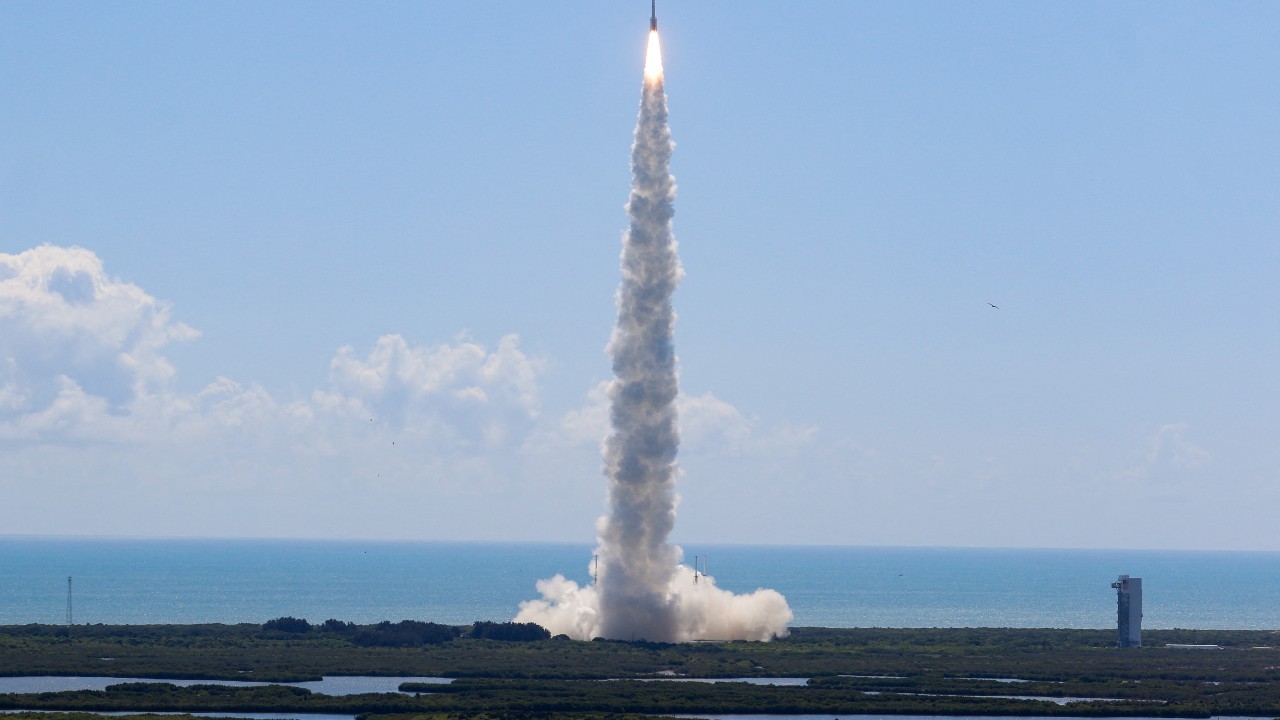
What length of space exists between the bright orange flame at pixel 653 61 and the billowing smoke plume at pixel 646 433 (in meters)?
0.06

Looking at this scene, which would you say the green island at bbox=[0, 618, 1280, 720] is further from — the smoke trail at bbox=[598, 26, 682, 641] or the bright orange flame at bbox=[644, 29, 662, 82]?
the bright orange flame at bbox=[644, 29, 662, 82]

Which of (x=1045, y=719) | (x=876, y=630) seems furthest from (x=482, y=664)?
(x=876, y=630)

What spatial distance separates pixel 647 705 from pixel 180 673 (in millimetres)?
29457

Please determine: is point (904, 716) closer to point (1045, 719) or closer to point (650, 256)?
point (1045, 719)

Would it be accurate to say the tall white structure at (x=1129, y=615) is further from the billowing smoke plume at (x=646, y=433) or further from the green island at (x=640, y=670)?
the billowing smoke plume at (x=646, y=433)

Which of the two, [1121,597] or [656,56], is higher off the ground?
[656,56]

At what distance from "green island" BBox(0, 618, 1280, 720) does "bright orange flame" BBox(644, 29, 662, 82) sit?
34561 millimetres

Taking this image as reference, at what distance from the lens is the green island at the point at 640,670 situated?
278ft

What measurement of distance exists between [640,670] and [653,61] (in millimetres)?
35812

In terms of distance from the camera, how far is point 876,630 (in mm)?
136500

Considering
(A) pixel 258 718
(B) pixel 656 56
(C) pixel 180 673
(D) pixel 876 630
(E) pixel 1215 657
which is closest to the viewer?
(A) pixel 258 718

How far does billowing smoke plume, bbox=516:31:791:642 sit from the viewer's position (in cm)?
10731

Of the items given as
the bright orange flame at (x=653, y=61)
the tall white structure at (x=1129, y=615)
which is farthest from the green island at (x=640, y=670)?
the bright orange flame at (x=653, y=61)

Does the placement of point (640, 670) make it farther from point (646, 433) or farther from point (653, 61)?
point (653, 61)
